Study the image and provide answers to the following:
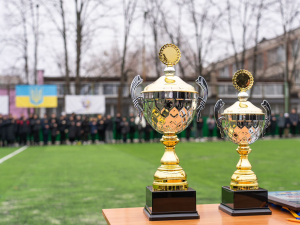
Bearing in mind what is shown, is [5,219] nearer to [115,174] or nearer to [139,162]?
[115,174]

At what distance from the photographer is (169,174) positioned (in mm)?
2205

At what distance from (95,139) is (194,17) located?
41.3ft

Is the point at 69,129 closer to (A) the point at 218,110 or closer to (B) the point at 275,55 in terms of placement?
(A) the point at 218,110

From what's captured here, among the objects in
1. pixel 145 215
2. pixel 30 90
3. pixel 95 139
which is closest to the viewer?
pixel 145 215

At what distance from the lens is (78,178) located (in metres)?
8.28

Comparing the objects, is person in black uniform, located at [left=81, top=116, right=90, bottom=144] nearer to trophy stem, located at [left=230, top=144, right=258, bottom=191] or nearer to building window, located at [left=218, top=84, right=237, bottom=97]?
building window, located at [left=218, top=84, right=237, bottom=97]

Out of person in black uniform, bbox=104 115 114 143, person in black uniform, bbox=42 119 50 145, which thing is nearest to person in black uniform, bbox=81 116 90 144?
person in black uniform, bbox=104 115 114 143

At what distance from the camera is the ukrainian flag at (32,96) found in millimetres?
20016

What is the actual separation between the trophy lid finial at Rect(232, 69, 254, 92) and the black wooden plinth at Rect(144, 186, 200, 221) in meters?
0.84

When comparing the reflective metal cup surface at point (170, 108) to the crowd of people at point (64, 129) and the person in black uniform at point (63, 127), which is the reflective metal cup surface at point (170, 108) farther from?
the person in black uniform at point (63, 127)

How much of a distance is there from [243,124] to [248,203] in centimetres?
51

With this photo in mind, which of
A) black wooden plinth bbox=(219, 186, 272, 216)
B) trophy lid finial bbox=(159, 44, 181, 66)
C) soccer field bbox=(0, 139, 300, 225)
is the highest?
trophy lid finial bbox=(159, 44, 181, 66)

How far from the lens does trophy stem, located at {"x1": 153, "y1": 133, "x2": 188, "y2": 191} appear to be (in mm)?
2178

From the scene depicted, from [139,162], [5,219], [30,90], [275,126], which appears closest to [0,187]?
[5,219]
